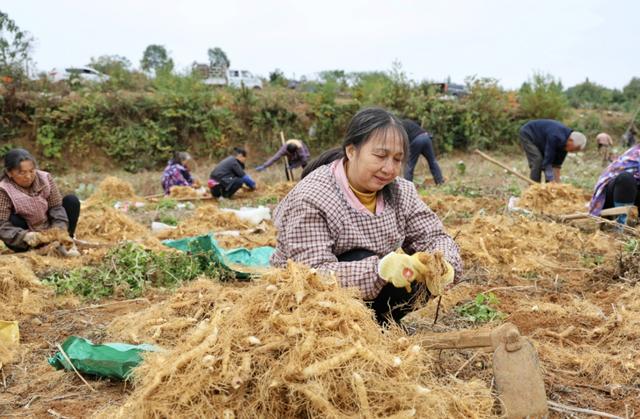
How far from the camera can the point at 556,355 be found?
8.78ft

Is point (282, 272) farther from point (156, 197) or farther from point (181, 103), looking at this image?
point (181, 103)

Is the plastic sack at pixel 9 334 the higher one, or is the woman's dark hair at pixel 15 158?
the woman's dark hair at pixel 15 158

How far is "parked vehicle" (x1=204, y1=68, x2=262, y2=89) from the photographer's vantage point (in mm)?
19766

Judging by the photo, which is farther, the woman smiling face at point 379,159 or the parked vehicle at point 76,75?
the parked vehicle at point 76,75

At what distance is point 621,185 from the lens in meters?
5.46

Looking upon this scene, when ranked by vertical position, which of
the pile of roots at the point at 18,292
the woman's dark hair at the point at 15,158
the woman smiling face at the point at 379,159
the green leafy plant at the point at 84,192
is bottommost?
the green leafy plant at the point at 84,192

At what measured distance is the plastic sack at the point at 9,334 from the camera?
2.88 m

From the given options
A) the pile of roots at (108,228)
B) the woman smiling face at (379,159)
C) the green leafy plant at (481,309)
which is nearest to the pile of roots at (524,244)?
the green leafy plant at (481,309)

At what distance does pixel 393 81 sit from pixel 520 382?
16.1 metres

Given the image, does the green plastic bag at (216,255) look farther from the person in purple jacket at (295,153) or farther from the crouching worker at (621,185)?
the person in purple jacket at (295,153)

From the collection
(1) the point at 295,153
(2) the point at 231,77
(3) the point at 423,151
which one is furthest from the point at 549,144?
(2) the point at 231,77

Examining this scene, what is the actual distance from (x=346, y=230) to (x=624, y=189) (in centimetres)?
415

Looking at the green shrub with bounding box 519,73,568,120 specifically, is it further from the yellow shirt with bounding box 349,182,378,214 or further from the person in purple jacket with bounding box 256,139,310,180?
the yellow shirt with bounding box 349,182,378,214

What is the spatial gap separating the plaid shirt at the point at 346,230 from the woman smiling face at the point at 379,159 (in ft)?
0.41
